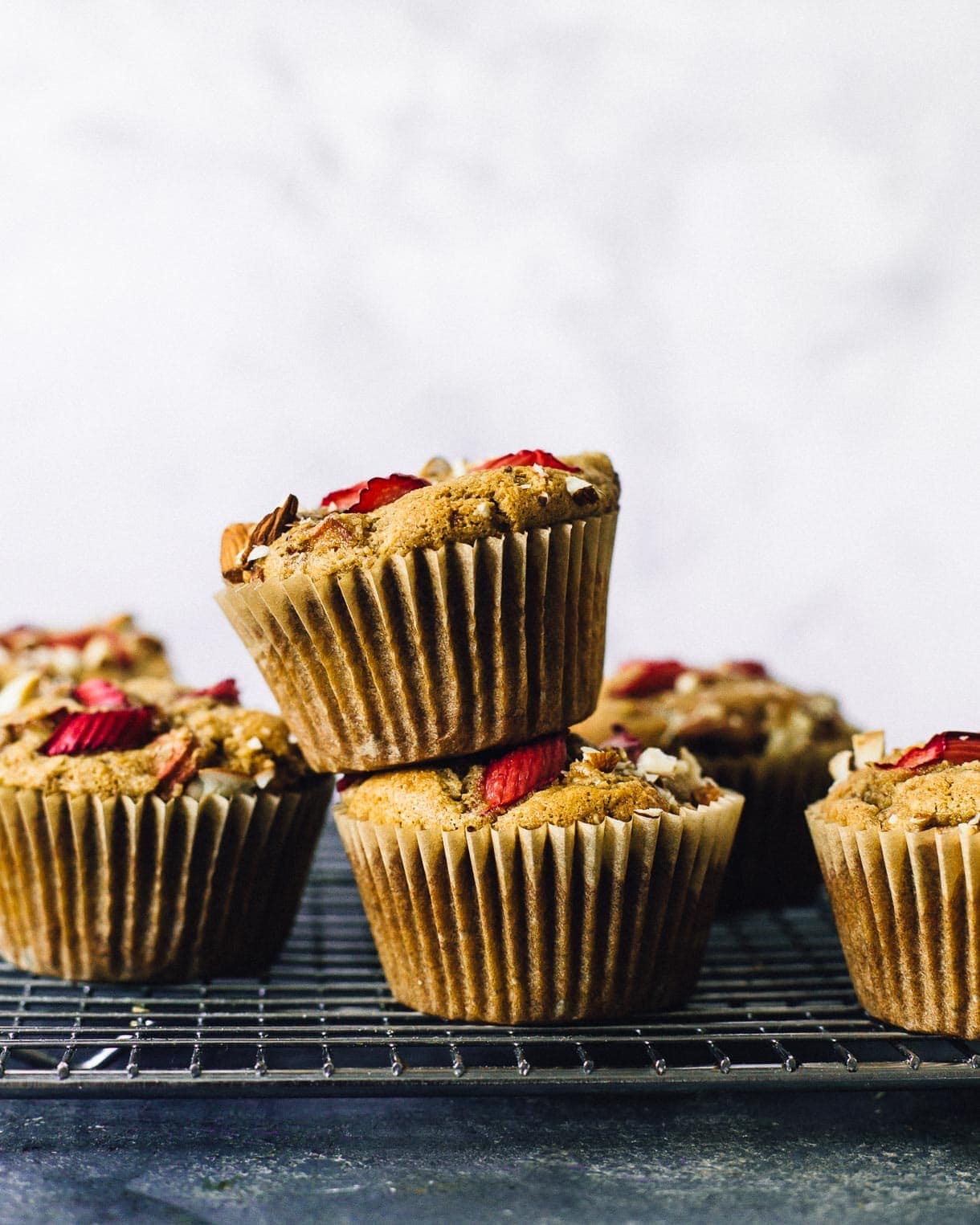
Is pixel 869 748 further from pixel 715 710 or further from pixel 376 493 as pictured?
pixel 376 493

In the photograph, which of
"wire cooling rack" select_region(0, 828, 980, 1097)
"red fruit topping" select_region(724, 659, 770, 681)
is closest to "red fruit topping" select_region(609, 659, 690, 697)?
"red fruit topping" select_region(724, 659, 770, 681)

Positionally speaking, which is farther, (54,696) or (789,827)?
(789,827)

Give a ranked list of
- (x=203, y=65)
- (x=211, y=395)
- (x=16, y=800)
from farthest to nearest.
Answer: (x=211, y=395)
(x=203, y=65)
(x=16, y=800)

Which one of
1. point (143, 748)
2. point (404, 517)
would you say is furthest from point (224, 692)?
point (404, 517)

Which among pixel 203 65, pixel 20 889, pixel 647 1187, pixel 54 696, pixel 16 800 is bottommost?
pixel 647 1187

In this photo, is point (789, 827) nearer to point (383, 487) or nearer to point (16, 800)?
point (383, 487)

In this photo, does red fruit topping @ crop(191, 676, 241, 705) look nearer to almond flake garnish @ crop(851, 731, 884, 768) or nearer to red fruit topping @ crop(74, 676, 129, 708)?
red fruit topping @ crop(74, 676, 129, 708)

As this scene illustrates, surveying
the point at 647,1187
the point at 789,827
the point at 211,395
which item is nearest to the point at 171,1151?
the point at 647,1187
